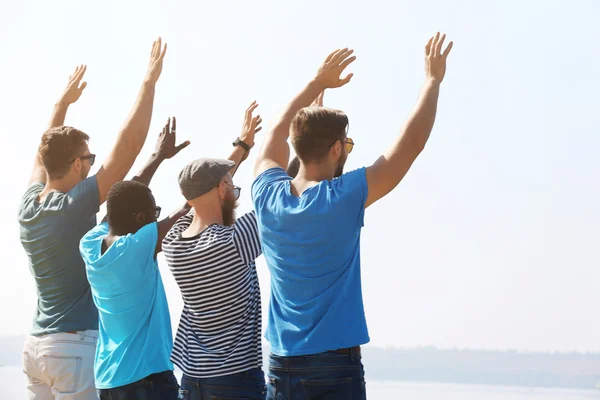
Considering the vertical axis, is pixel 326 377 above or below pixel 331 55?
below

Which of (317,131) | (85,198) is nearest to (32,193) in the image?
(85,198)

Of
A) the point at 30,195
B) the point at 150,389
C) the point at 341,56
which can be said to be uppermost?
the point at 341,56

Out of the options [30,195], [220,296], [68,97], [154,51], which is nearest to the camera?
[220,296]

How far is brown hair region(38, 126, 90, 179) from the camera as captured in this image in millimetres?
4781

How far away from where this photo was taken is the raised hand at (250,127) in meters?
4.91

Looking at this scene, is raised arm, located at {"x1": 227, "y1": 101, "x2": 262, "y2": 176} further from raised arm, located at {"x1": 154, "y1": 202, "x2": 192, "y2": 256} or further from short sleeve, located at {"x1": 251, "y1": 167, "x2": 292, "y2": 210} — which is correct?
short sleeve, located at {"x1": 251, "y1": 167, "x2": 292, "y2": 210}

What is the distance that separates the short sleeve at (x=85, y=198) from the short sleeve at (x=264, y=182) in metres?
1.32

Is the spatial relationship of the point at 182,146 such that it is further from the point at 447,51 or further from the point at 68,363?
the point at 447,51

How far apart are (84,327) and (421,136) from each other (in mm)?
2303

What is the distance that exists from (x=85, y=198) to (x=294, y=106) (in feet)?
4.75

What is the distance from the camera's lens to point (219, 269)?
3.87m

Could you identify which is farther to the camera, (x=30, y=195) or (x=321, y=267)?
(x=30, y=195)

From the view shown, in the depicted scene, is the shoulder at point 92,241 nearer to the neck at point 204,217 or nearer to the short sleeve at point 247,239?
the neck at point 204,217

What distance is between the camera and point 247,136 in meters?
4.93
